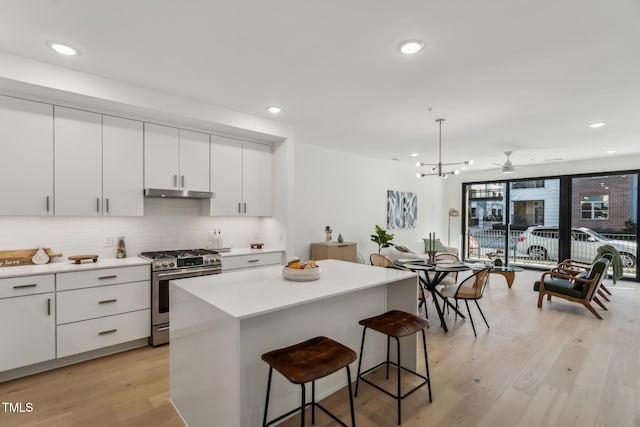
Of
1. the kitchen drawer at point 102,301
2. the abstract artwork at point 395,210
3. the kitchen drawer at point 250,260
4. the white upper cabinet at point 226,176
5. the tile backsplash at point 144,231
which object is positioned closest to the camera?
the kitchen drawer at point 102,301

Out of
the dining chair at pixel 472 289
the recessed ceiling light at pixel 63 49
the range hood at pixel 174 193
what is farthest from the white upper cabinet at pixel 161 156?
the dining chair at pixel 472 289

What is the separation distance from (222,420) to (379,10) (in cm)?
254

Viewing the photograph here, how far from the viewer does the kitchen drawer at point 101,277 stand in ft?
9.34

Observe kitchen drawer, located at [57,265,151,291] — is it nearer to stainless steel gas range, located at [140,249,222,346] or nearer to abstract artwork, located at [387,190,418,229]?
Result: stainless steel gas range, located at [140,249,222,346]

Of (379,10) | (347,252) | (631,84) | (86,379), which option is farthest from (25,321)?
(631,84)

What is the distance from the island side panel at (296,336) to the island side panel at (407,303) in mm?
45

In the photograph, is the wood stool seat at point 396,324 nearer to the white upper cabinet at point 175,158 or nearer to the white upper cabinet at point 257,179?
the white upper cabinet at point 257,179

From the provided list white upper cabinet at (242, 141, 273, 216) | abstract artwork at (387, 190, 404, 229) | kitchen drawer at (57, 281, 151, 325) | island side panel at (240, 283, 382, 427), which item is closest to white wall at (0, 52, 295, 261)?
white upper cabinet at (242, 141, 273, 216)

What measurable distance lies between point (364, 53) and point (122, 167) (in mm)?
2660

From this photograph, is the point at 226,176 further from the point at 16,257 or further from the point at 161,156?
the point at 16,257

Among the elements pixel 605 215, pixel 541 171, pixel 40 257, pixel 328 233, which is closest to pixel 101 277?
pixel 40 257

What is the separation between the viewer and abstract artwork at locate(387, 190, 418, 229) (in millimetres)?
7336

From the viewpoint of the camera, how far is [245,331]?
74.7 inches

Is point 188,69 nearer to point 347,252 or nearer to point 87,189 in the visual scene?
point 87,189
